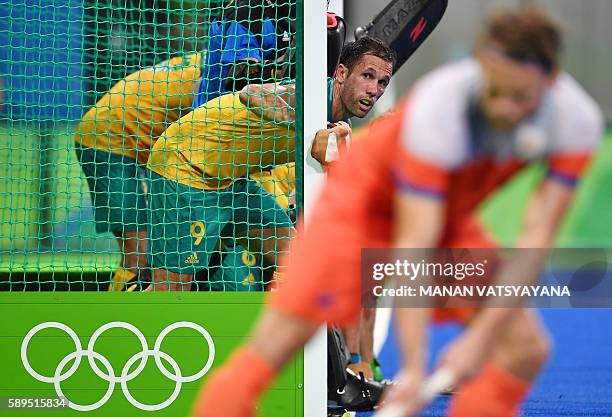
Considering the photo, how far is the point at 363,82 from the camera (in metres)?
5.14

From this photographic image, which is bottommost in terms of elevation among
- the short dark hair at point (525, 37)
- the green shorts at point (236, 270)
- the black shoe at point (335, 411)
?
the black shoe at point (335, 411)

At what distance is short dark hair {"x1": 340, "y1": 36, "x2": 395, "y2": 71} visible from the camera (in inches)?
202

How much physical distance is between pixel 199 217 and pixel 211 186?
166mm

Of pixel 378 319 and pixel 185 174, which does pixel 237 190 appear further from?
pixel 378 319

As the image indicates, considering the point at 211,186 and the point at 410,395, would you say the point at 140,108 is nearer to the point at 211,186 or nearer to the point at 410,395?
the point at 211,186

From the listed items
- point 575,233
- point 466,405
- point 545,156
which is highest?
point 545,156

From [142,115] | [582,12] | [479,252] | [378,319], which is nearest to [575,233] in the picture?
[582,12]

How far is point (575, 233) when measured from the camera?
51.8 feet

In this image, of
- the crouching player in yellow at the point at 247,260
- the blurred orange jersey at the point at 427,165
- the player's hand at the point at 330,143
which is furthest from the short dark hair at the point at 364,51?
the blurred orange jersey at the point at 427,165

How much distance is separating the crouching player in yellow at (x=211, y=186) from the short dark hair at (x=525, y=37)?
89.0 inches

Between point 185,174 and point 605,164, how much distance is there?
38.5ft

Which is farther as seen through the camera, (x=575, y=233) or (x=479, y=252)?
(x=575, y=233)

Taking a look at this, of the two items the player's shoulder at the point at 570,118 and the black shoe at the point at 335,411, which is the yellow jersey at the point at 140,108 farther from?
the player's shoulder at the point at 570,118

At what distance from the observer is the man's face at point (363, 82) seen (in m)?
5.14
